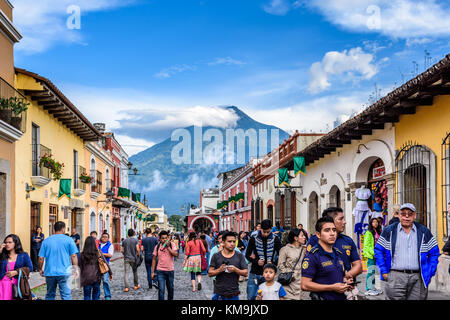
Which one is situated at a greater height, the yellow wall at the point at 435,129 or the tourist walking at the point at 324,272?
the yellow wall at the point at 435,129

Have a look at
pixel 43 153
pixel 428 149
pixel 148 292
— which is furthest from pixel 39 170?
pixel 428 149

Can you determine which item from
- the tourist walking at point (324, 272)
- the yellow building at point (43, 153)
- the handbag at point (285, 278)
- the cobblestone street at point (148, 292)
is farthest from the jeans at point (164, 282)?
the yellow building at point (43, 153)

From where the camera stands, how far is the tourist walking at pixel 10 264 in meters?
7.46

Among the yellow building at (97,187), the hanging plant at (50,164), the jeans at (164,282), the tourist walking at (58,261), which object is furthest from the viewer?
the yellow building at (97,187)

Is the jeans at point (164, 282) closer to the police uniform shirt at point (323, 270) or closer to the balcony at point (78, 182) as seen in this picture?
the police uniform shirt at point (323, 270)

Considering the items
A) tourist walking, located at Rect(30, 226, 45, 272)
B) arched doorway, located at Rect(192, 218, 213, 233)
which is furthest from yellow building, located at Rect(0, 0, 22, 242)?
arched doorway, located at Rect(192, 218, 213, 233)

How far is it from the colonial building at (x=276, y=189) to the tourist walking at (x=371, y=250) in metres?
13.9

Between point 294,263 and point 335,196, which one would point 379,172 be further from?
point 294,263

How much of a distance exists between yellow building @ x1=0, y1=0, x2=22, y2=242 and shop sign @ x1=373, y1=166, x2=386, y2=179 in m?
10.1

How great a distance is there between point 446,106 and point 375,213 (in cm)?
502

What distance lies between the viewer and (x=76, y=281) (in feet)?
31.1

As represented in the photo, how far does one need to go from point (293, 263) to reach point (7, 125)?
32.2 ft
